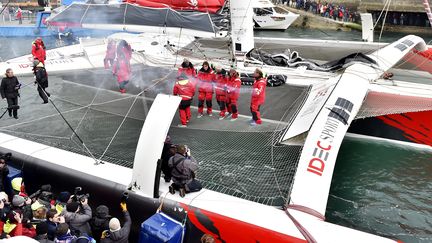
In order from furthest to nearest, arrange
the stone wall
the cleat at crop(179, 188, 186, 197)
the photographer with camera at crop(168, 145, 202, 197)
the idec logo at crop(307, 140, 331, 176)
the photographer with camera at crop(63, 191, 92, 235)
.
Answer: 1. the stone wall
2. the idec logo at crop(307, 140, 331, 176)
3. the cleat at crop(179, 188, 186, 197)
4. the photographer with camera at crop(168, 145, 202, 197)
5. the photographer with camera at crop(63, 191, 92, 235)

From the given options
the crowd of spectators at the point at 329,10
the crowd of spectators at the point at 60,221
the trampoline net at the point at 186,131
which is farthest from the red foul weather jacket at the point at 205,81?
the crowd of spectators at the point at 329,10

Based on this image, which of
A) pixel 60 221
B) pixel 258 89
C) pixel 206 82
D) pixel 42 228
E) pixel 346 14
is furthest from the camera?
pixel 346 14

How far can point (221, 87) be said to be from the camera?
298 inches

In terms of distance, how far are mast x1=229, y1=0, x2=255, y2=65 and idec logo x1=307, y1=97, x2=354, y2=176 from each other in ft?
10.8

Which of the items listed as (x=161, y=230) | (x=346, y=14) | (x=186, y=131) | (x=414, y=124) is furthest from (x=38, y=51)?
(x=346, y=14)

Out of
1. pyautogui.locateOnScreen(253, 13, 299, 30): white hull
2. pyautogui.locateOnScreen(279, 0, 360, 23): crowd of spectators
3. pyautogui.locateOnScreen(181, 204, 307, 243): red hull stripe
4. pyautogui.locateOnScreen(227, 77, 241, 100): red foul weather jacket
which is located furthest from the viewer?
pyautogui.locateOnScreen(279, 0, 360, 23): crowd of spectators

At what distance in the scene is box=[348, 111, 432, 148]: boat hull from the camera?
7422mm

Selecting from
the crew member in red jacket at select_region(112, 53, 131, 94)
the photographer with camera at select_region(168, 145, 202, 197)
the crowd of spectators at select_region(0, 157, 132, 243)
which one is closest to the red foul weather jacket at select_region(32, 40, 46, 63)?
the crew member in red jacket at select_region(112, 53, 131, 94)

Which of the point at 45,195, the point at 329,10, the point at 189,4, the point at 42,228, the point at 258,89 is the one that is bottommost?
the point at 329,10

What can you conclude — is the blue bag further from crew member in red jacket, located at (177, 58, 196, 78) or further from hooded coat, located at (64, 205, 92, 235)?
crew member in red jacket, located at (177, 58, 196, 78)

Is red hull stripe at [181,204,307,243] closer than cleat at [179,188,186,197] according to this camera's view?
Yes

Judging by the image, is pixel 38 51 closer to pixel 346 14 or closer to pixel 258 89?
pixel 258 89

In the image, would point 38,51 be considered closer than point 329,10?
Yes

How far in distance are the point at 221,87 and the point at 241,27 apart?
7.73 ft
